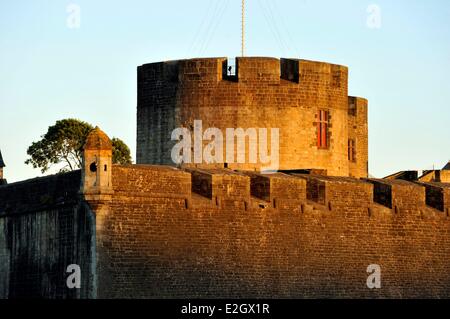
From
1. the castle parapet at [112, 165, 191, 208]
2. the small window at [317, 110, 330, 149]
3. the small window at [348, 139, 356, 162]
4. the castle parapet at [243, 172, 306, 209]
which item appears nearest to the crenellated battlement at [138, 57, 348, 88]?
the small window at [317, 110, 330, 149]

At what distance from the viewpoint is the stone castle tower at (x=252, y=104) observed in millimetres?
61844

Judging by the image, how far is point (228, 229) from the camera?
54531 mm

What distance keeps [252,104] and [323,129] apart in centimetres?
285

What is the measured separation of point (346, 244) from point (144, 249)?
759cm

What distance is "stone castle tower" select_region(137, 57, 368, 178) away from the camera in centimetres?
6184

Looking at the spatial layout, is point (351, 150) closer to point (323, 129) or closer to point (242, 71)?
point (323, 129)

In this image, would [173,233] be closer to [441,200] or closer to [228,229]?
[228,229]

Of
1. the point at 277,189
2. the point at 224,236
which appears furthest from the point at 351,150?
the point at 224,236

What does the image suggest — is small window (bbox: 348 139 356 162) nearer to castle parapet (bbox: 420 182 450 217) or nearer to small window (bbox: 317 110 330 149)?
small window (bbox: 317 110 330 149)

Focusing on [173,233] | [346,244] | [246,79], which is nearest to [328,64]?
[246,79]

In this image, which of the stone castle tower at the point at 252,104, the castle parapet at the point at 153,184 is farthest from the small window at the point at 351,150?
the castle parapet at the point at 153,184

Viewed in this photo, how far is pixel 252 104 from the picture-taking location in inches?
2435

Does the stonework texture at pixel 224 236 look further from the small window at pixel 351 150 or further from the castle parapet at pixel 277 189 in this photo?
the small window at pixel 351 150

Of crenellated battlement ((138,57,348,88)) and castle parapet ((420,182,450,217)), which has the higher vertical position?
crenellated battlement ((138,57,348,88))
